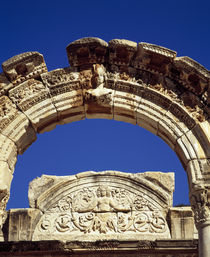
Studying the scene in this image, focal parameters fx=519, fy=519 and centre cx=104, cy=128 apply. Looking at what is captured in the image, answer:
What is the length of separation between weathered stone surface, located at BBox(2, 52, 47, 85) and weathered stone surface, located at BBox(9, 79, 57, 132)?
0.13 m

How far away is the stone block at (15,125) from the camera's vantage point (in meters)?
9.44

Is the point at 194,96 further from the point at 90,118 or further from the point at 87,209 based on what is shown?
the point at 87,209

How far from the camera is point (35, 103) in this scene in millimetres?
9766

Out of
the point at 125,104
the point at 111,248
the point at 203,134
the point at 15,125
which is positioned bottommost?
the point at 111,248

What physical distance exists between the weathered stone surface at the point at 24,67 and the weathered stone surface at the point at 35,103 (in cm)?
13

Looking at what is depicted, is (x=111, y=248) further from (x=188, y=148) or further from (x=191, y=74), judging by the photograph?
(x=191, y=74)

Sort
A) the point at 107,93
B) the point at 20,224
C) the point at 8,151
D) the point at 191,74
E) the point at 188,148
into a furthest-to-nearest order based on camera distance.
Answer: the point at 20,224 < the point at 107,93 < the point at 191,74 < the point at 8,151 < the point at 188,148

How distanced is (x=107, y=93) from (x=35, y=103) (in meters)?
1.37

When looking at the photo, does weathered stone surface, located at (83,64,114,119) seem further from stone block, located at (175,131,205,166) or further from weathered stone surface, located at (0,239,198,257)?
weathered stone surface, located at (0,239,198,257)

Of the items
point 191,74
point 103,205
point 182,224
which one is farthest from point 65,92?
point 182,224

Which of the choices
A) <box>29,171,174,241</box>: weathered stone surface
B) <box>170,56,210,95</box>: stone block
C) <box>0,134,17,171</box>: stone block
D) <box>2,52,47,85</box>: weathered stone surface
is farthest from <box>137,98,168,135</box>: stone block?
<box>29,171,174,241</box>: weathered stone surface

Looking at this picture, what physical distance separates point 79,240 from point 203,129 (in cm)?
409

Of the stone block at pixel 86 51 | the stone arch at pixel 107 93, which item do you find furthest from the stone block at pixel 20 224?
the stone block at pixel 86 51

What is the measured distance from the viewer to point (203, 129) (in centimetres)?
908
